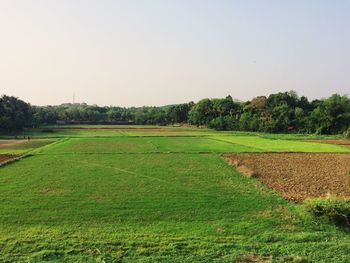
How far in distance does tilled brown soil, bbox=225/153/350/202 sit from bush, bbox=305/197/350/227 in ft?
9.01

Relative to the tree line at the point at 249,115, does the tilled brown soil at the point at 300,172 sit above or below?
below

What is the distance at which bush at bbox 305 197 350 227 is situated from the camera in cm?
1478

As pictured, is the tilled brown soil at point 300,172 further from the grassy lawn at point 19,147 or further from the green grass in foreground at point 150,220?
the grassy lawn at point 19,147

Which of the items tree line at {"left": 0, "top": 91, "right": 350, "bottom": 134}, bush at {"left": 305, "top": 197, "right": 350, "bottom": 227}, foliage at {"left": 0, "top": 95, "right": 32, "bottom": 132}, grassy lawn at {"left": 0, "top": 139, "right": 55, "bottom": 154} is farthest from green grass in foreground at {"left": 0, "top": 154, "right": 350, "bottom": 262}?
foliage at {"left": 0, "top": 95, "right": 32, "bottom": 132}

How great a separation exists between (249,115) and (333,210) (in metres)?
81.0

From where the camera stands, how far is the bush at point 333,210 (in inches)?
582

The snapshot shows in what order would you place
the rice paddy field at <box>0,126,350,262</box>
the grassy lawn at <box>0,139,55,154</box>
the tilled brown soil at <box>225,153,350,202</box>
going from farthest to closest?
the grassy lawn at <box>0,139,55,154</box>, the tilled brown soil at <box>225,153,350,202</box>, the rice paddy field at <box>0,126,350,262</box>

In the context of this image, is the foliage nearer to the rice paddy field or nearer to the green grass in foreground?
the rice paddy field

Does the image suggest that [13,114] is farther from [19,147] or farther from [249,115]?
[249,115]

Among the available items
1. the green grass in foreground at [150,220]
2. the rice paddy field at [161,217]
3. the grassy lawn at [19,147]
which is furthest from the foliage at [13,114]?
the green grass in foreground at [150,220]

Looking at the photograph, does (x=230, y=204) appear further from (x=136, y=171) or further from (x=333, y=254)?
(x=136, y=171)

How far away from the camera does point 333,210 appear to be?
14.9 meters

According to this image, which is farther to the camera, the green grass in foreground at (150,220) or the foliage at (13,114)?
the foliage at (13,114)

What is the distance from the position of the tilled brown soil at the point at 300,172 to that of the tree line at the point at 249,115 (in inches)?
1372
